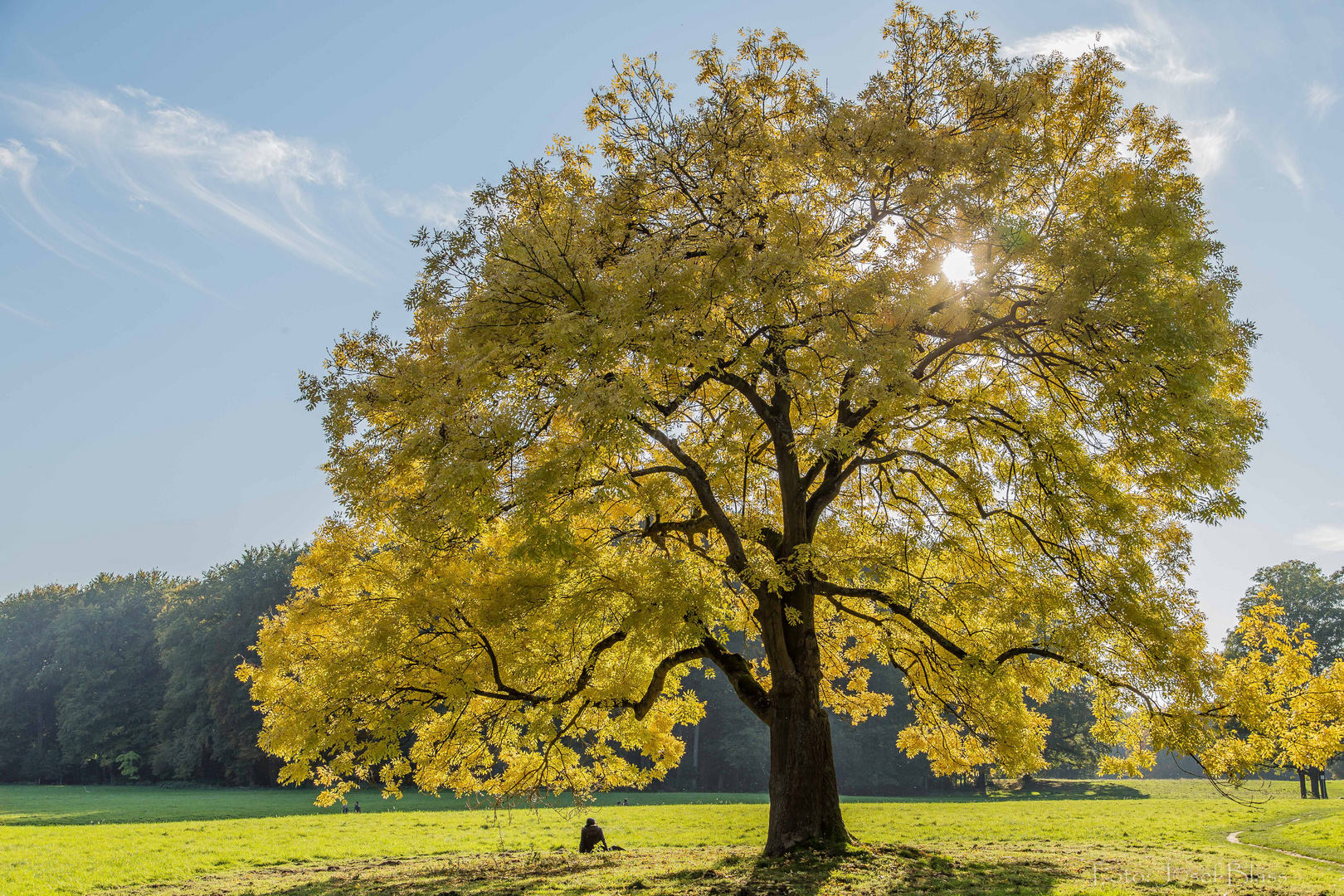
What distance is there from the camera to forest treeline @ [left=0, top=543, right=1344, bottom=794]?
151 ft

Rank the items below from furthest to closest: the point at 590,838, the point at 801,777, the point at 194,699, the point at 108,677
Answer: the point at 108,677 → the point at 194,699 → the point at 590,838 → the point at 801,777

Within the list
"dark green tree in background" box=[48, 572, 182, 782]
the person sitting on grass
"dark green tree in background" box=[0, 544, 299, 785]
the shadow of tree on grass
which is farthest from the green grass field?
"dark green tree in background" box=[48, 572, 182, 782]

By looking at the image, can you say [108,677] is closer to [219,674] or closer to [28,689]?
[28,689]

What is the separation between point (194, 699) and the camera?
157 ft

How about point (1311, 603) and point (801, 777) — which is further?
point (1311, 603)

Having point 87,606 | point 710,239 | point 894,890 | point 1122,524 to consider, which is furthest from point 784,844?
point 87,606

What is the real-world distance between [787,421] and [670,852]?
8.13m

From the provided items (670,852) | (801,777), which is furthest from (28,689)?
(801,777)

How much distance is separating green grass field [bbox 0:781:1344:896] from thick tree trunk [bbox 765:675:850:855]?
566 mm

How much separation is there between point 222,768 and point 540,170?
2180 inches

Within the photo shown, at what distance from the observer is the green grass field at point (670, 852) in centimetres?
923

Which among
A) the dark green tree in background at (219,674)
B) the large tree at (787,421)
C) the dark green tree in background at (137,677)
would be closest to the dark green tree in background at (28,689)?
the dark green tree in background at (137,677)

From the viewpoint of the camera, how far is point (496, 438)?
859 centimetres

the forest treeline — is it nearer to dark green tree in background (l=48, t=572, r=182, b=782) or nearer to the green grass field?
dark green tree in background (l=48, t=572, r=182, b=782)
